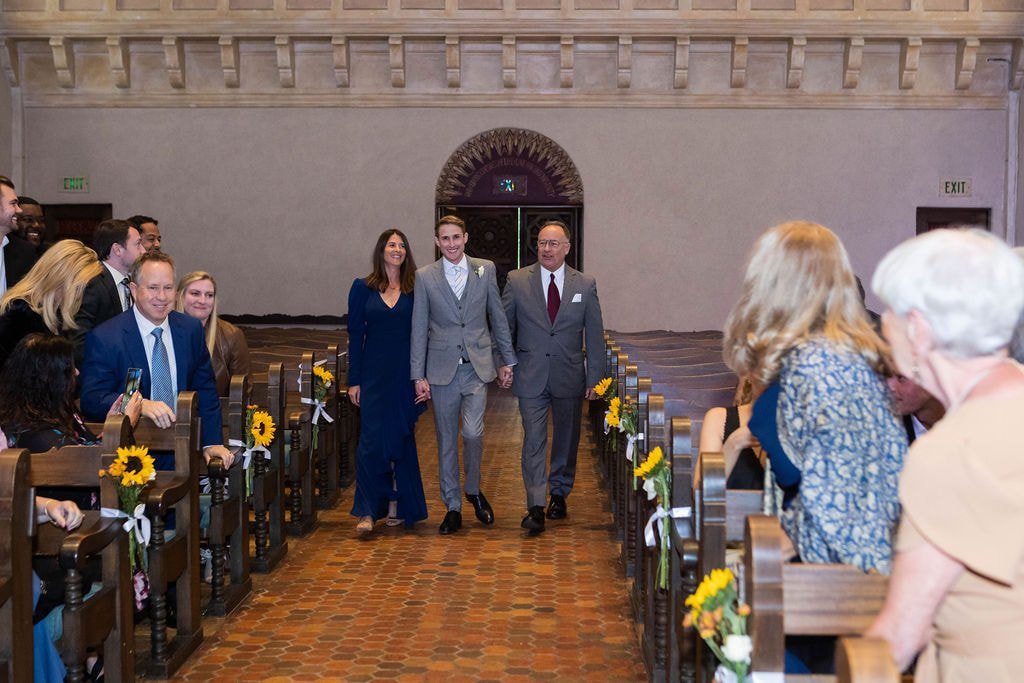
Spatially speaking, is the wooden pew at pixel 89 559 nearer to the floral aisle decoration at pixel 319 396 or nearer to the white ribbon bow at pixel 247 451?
the white ribbon bow at pixel 247 451

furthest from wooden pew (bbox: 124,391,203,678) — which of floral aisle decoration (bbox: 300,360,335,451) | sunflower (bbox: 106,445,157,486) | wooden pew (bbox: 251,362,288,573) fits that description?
floral aisle decoration (bbox: 300,360,335,451)

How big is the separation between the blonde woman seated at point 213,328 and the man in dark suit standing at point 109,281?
0.93 ft

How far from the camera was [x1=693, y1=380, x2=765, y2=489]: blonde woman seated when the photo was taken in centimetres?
307

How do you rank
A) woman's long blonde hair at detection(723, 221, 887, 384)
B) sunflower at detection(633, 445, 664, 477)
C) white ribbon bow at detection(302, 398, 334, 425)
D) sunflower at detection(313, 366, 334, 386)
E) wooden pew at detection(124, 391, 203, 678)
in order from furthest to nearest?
sunflower at detection(313, 366, 334, 386)
white ribbon bow at detection(302, 398, 334, 425)
wooden pew at detection(124, 391, 203, 678)
sunflower at detection(633, 445, 664, 477)
woman's long blonde hair at detection(723, 221, 887, 384)

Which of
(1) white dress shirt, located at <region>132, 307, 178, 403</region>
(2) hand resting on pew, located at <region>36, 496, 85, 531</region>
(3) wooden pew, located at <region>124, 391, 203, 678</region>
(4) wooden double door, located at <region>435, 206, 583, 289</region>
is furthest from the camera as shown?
(4) wooden double door, located at <region>435, 206, 583, 289</region>

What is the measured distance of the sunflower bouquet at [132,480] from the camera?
361 cm

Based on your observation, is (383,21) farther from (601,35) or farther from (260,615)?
(260,615)

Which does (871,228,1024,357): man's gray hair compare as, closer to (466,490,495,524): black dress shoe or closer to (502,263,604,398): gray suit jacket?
(502,263,604,398): gray suit jacket

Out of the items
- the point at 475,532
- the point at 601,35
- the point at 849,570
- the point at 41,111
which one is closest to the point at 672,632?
the point at 849,570

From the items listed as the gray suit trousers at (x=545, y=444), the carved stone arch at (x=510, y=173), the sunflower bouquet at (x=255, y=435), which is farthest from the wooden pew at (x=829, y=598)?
the carved stone arch at (x=510, y=173)

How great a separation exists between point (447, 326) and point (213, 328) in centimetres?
131

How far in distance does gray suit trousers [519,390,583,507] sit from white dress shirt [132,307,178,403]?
2.31m

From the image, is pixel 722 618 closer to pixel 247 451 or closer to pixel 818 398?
pixel 818 398

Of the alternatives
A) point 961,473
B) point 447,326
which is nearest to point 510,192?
point 447,326
